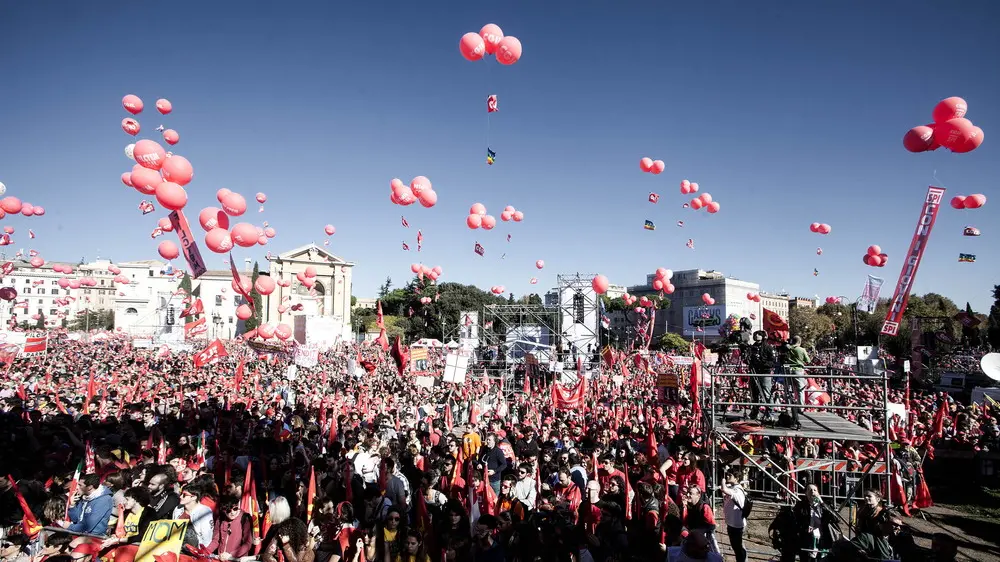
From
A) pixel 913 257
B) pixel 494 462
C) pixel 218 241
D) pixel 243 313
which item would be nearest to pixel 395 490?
pixel 494 462

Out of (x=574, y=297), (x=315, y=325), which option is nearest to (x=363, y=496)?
(x=574, y=297)

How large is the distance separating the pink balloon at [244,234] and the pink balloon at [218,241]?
159mm

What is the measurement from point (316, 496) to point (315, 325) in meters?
32.1

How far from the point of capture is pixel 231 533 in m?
5.39

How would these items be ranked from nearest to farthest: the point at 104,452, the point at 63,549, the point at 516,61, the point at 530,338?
the point at 63,549 < the point at 104,452 < the point at 516,61 < the point at 530,338

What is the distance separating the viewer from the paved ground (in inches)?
327

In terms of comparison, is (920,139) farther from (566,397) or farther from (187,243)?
(187,243)

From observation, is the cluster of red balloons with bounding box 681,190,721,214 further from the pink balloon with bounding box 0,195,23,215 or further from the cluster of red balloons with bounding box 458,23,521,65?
the pink balloon with bounding box 0,195,23,215

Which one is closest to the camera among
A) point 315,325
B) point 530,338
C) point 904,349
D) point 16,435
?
point 16,435

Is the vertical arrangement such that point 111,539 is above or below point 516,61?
below

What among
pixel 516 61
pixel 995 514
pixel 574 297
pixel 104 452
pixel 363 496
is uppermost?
pixel 516 61

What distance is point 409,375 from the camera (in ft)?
82.1

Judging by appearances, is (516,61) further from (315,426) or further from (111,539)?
(111,539)

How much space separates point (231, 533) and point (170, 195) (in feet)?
19.3
